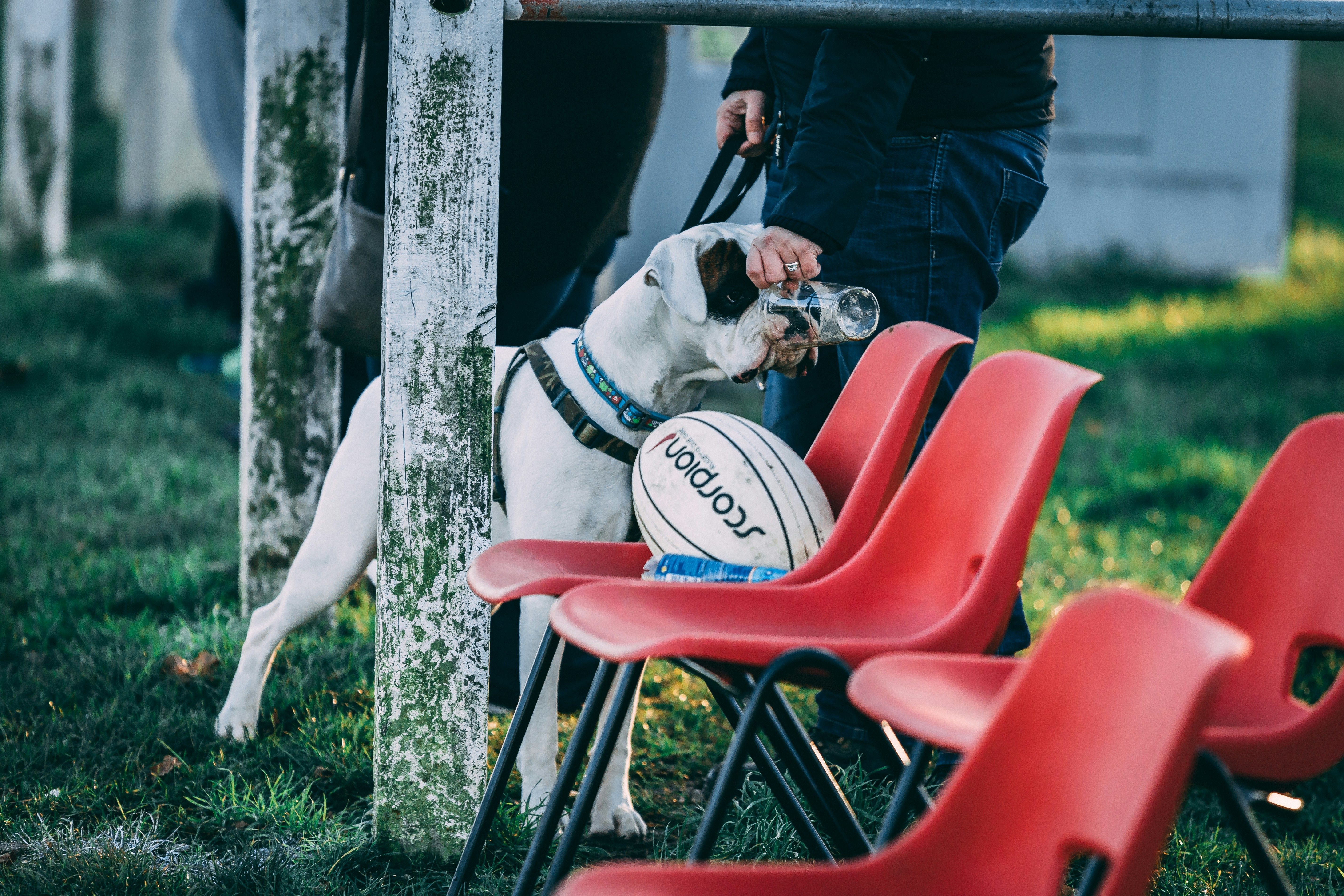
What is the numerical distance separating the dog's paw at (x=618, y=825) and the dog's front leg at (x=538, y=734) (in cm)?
13

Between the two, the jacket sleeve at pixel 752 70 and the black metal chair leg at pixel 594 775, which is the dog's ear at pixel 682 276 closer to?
the jacket sleeve at pixel 752 70

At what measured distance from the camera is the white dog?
243cm

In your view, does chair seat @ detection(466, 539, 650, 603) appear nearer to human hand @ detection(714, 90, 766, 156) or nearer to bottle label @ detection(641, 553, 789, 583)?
bottle label @ detection(641, 553, 789, 583)

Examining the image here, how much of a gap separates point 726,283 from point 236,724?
164 cm

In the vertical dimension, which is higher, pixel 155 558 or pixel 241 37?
pixel 241 37

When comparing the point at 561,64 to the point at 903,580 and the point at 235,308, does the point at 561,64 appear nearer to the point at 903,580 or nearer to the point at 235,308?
the point at 903,580

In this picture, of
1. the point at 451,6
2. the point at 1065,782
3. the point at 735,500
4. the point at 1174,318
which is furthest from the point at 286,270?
the point at 1174,318

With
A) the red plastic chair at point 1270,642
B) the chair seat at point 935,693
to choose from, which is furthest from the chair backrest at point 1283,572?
the chair seat at point 935,693

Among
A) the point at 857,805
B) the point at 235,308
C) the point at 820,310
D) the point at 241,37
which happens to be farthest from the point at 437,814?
the point at 235,308

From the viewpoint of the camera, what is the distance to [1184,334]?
26.6 feet

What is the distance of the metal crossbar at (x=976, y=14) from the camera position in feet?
7.23

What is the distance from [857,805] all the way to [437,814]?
923mm

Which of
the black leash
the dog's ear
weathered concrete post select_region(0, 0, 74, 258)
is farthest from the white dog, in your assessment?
weathered concrete post select_region(0, 0, 74, 258)

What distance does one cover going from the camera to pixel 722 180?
2.79m
